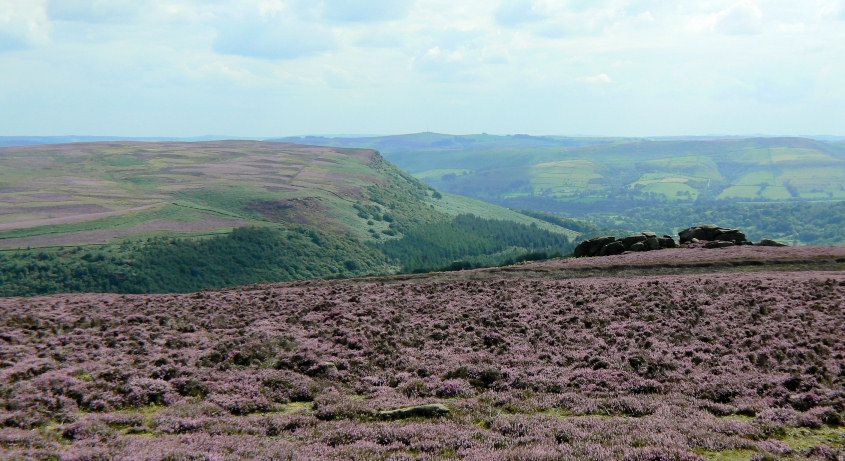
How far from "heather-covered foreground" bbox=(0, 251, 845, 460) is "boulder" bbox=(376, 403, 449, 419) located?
0.30m

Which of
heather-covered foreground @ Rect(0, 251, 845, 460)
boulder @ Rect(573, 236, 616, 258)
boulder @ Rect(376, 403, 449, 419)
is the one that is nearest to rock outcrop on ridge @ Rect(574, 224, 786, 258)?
boulder @ Rect(573, 236, 616, 258)

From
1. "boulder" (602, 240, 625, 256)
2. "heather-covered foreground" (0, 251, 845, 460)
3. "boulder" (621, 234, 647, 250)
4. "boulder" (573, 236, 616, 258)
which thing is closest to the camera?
"heather-covered foreground" (0, 251, 845, 460)

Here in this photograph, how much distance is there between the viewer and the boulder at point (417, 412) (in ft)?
54.7

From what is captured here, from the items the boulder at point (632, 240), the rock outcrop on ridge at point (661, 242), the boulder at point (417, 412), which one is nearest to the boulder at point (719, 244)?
the rock outcrop on ridge at point (661, 242)

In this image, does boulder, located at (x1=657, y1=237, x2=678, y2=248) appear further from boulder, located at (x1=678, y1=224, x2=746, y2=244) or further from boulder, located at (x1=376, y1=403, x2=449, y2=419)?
boulder, located at (x1=376, y1=403, x2=449, y2=419)

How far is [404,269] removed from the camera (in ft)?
608

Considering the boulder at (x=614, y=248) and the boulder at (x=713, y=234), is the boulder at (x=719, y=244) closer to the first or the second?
the boulder at (x=713, y=234)

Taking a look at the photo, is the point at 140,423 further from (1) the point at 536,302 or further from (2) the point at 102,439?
(1) the point at 536,302

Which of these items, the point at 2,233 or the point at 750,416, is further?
the point at 2,233

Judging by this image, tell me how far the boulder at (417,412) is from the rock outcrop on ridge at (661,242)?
190 ft

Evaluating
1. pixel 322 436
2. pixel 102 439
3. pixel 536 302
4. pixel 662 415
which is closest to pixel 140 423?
pixel 102 439

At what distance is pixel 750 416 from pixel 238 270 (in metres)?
163

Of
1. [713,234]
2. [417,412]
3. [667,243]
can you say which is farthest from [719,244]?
[417,412]

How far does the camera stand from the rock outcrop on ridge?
2677 inches
